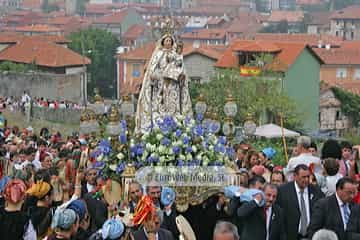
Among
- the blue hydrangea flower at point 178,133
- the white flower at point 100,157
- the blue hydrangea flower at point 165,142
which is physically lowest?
the white flower at point 100,157

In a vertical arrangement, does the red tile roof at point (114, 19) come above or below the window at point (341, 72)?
above

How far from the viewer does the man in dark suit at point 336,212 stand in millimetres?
9156

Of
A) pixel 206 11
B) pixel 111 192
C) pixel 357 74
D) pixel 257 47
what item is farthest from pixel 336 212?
pixel 206 11

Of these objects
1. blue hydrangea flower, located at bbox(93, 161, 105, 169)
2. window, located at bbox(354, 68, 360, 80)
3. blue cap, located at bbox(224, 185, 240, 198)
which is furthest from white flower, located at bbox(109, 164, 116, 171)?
window, located at bbox(354, 68, 360, 80)

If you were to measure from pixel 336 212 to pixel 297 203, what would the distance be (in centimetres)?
88

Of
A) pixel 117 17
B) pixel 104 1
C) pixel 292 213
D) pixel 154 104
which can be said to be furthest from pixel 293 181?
pixel 104 1

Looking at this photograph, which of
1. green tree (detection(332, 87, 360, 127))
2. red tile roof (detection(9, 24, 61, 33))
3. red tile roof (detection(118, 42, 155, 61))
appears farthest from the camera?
red tile roof (detection(9, 24, 61, 33))

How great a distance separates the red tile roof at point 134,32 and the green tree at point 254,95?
57.5 meters

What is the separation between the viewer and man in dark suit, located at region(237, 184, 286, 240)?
934cm

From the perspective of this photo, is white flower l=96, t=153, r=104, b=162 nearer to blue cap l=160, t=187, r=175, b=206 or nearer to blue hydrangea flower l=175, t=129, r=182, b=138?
blue hydrangea flower l=175, t=129, r=182, b=138

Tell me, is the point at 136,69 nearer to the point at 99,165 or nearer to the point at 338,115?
the point at 338,115

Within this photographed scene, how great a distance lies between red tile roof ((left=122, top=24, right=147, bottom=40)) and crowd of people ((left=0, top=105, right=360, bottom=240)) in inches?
3672

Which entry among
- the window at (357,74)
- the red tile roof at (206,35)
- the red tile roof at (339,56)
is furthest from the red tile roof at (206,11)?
the window at (357,74)

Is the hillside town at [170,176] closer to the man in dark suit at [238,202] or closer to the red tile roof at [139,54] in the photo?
the man in dark suit at [238,202]
